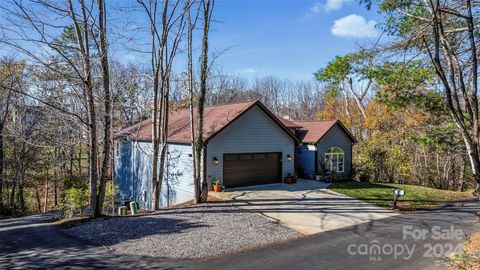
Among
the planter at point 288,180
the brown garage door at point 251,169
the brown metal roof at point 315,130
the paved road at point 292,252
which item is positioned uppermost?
the brown metal roof at point 315,130

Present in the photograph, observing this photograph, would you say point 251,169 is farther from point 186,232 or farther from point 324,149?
point 186,232

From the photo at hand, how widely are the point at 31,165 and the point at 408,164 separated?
25609mm

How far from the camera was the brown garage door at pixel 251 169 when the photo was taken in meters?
17.1

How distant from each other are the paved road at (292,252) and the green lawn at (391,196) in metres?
3.60

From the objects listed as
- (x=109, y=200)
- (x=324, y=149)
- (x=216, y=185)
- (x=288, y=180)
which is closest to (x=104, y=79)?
(x=216, y=185)

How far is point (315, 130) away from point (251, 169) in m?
6.62

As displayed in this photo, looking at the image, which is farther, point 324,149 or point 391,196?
point 324,149

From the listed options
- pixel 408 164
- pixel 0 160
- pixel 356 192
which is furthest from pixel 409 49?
pixel 0 160

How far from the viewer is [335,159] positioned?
2231 cm

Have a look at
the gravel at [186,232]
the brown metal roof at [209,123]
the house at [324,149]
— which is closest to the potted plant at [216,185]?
the brown metal roof at [209,123]

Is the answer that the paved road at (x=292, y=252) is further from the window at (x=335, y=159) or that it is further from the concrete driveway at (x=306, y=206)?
the window at (x=335, y=159)

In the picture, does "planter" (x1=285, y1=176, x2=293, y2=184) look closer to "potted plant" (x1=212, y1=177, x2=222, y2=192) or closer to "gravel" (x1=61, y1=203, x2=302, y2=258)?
"potted plant" (x1=212, y1=177, x2=222, y2=192)

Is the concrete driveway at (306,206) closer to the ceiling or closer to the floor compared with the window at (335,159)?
closer to the floor

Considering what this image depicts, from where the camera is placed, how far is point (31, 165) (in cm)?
2234
